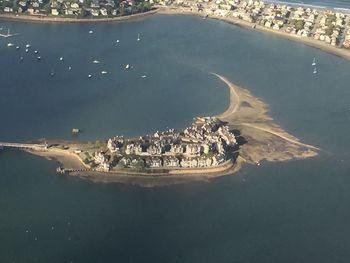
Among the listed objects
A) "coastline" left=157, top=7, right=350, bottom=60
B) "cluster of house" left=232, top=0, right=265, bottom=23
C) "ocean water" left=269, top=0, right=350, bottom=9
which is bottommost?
"coastline" left=157, top=7, right=350, bottom=60

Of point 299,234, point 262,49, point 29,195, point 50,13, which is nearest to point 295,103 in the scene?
point 262,49

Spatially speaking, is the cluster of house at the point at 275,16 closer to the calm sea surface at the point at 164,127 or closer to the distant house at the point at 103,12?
the calm sea surface at the point at 164,127

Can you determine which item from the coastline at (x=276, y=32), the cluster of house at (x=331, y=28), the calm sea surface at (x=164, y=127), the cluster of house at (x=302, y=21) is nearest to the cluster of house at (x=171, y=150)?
the calm sea surface at (x=164, y=127)

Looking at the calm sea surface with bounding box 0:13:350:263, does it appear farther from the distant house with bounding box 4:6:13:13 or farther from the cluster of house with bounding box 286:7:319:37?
the distant house with bounding box 4:6:13:13

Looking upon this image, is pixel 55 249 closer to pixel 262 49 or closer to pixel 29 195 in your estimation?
pixel 29 195

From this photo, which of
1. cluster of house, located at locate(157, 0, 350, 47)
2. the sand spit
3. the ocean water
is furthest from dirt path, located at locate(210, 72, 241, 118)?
the ocean water

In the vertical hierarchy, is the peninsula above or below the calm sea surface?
above

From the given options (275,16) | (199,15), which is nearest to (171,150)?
(199,15)

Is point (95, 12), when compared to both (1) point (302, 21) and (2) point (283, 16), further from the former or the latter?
(1) point (302, 21)
